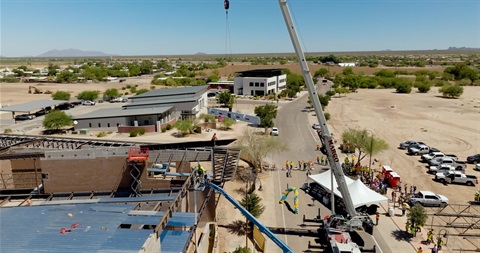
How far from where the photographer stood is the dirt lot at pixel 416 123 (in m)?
33.8

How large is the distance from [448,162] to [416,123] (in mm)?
23805

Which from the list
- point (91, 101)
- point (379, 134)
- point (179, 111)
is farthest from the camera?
point (91, 101)

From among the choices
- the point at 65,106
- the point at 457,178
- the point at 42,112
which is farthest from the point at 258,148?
the point at 65,106

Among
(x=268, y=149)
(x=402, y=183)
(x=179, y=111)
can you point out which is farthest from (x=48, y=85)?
(x=402, y=183)

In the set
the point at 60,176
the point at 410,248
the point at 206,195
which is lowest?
the point at 410,248

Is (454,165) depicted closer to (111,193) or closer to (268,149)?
(268,149)

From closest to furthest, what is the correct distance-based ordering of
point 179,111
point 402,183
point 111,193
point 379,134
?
point 111,193 < point 402,183 < point 379,134 < point 179,111

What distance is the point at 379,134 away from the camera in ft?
162

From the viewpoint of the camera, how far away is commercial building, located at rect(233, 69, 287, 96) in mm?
89062

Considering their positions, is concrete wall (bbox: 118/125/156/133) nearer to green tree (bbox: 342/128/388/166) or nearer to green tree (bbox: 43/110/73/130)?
green tree (bbox: 43/110/73/130)

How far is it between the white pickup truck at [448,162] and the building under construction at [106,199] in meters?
24.1

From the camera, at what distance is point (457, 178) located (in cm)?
3116

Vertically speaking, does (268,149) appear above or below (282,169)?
above

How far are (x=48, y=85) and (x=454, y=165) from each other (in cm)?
12259
